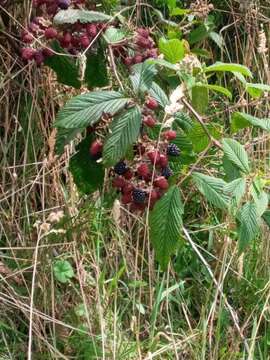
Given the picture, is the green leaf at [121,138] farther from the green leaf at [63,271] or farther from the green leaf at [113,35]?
the green leaf at [63,271]

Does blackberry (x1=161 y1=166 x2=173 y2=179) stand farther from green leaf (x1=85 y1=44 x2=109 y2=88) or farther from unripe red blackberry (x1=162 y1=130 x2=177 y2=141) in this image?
green leaf (x1=85 y1=44 x2=109 y2=88)

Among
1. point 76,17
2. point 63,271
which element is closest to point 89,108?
point 76,17

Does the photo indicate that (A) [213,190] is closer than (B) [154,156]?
No

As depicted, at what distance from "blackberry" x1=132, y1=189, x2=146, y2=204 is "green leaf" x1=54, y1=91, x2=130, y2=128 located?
0.14 m

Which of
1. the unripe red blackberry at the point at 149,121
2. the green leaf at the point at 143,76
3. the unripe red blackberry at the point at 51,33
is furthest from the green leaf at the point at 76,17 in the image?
the unripe red blackberry at the point at 149,121

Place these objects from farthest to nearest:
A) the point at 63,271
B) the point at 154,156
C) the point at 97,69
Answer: the point at 63,271, the point at 97,69, the point at 154,156

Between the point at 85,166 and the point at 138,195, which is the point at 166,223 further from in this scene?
the point at 85,166

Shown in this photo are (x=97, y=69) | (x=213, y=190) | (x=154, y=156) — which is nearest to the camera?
(x=154, y=156)

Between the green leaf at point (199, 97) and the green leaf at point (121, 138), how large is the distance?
25cm

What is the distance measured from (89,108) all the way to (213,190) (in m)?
0.26

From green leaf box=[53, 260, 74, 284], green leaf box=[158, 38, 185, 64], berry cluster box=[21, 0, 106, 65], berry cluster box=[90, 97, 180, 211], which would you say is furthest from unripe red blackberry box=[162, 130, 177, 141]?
green leaf box=[53, 260, 74, 284]

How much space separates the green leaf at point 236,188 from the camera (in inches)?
53.4

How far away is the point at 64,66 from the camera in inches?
62.7

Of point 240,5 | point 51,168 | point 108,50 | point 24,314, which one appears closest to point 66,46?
point 108,50
